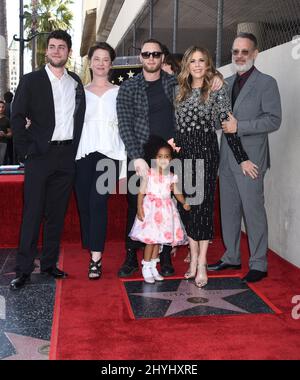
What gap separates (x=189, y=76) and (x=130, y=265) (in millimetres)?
1663

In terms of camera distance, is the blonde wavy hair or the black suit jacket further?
the black suit jacket

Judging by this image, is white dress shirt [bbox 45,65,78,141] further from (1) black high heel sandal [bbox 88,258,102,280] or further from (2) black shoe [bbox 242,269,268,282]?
(2) black shoe [bbox 242,269,268,282]

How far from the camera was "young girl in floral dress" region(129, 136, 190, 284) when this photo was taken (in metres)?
4.15

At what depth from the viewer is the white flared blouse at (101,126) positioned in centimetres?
422

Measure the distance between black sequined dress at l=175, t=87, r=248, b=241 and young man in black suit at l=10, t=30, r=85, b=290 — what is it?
830mm

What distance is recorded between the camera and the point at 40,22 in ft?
116

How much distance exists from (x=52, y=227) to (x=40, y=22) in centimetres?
3355

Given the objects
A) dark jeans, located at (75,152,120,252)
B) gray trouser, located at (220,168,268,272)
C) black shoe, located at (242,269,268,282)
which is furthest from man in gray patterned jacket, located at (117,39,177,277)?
black shoe, located at (242,269,268,282)

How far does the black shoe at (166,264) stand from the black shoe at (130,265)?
0.22 meters

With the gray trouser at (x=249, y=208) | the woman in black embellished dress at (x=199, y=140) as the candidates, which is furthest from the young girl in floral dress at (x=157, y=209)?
the gray trouser at (x=249, y=208)

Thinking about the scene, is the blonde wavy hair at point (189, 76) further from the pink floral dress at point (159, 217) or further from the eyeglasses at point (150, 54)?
the pink floral dress at point (159, 217)

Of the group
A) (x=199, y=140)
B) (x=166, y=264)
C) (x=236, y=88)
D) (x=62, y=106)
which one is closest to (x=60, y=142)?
(x=62, y=106)
